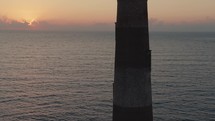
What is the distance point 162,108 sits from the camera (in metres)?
37.6

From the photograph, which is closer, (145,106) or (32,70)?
(145,106)

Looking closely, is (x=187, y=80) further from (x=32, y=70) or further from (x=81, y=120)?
(x=32, y=70)

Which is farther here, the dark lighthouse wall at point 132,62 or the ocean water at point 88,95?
the ocean water at point 88,95

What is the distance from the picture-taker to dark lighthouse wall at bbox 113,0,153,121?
9461 mm

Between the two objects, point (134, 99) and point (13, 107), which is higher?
point (134, 99)

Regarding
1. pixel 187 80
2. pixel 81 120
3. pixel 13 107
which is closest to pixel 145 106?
pixel 81 120

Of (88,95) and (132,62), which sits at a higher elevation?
(132,62)

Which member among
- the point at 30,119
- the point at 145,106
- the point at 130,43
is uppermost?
the point at 130,43

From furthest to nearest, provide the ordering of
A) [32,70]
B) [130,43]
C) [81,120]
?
[32,70], [81,120], [130,43]

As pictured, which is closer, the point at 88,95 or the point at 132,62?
the point at 132,62

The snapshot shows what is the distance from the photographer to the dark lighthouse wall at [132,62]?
372 inches

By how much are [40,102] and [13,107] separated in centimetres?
395

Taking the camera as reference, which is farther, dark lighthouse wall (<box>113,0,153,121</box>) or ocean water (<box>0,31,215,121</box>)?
ocean water (<box>0,31,215,121</box>)

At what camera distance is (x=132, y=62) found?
376 inches
